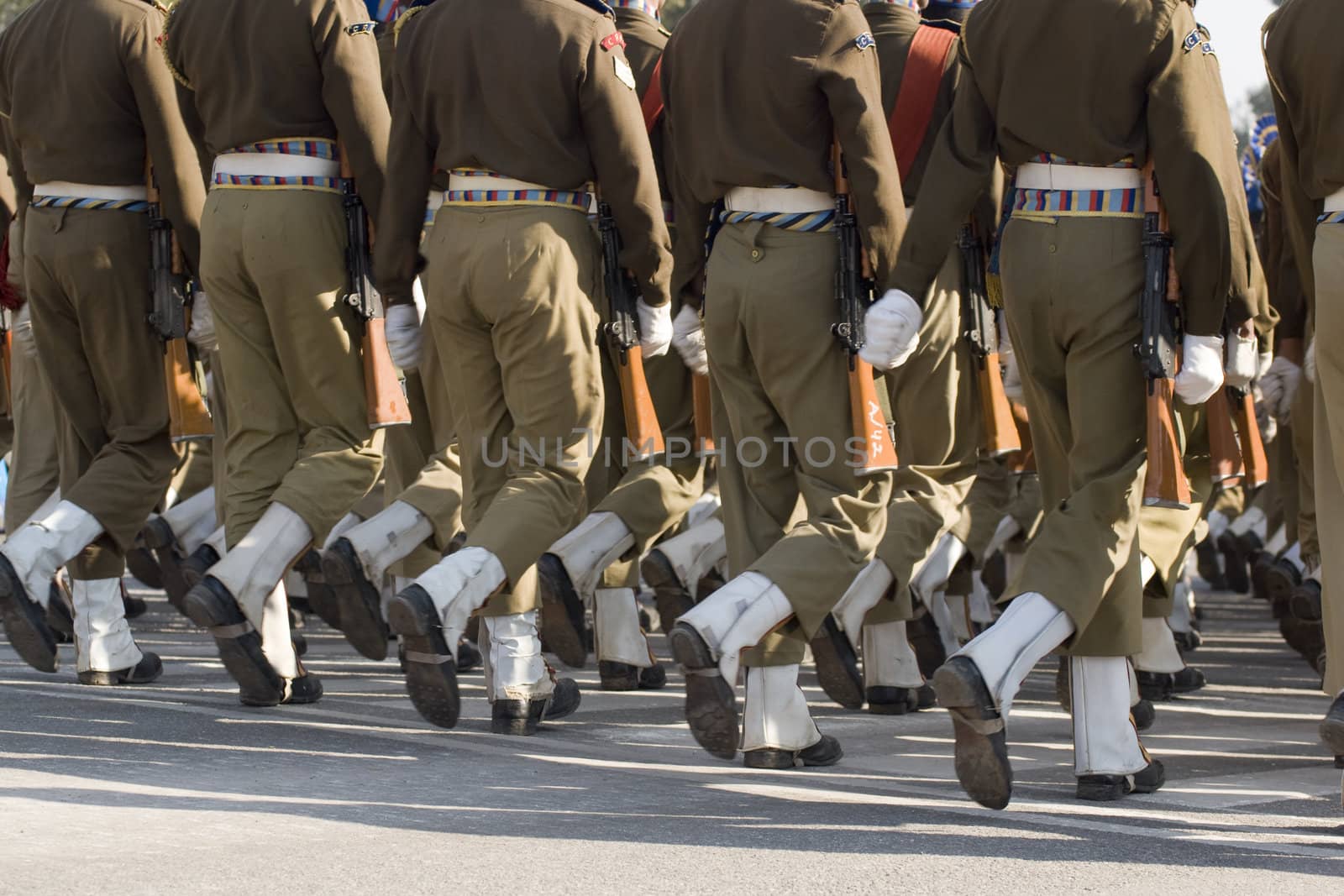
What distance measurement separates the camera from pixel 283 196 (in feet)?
19.5

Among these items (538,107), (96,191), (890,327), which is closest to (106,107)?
(96,191)

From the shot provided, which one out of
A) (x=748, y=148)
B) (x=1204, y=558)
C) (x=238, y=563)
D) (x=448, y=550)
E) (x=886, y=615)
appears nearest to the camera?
(x=748, y=148)

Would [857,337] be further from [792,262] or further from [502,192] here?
[502,192]

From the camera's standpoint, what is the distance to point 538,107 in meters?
5.48

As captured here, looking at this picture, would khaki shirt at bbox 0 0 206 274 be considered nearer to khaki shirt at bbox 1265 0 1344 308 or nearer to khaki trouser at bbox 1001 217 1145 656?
khaki trouser at bbox 1001 217 1145 656

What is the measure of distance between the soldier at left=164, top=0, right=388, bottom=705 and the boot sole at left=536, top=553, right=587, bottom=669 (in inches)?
23.6

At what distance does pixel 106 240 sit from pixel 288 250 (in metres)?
0.80

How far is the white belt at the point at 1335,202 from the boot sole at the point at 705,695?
1.69m

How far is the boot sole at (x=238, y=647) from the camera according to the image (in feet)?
18.7

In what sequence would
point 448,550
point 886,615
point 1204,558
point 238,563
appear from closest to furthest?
point 238,563, point 886,615, point 448,550, point 1204,558

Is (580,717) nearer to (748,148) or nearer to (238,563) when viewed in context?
(238,563)

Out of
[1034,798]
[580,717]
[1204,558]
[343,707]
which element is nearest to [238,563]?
[343,707]

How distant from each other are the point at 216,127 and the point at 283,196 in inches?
12.3

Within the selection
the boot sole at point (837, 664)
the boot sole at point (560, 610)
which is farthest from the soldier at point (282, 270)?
the boot sole at point (837, 664)
